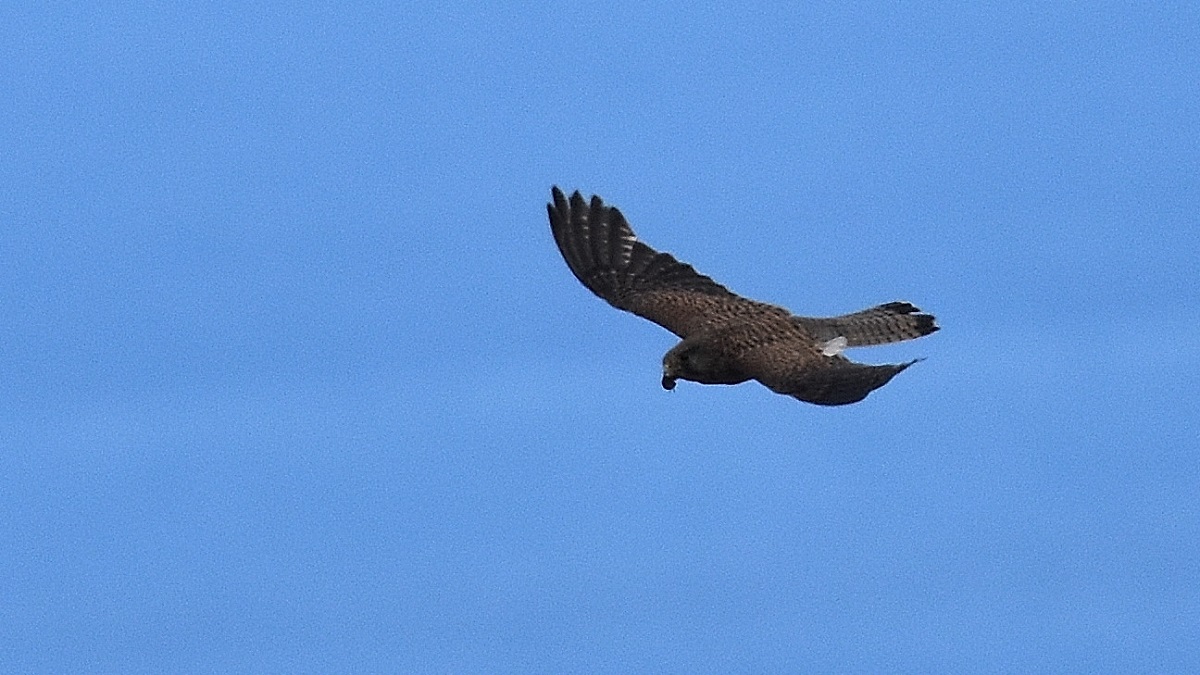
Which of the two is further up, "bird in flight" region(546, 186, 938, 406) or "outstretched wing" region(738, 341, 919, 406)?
"bird in flight" region(546, 186, 938, 406)

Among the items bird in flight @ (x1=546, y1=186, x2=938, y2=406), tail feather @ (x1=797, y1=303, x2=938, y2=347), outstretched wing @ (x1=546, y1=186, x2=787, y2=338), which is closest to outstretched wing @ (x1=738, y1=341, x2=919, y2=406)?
bird in flight @ (x1=546, y1=186, x2=938, y2=406)

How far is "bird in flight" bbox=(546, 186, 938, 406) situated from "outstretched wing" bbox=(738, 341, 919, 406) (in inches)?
0.5

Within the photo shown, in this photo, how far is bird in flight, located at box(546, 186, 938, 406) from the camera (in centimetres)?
2506

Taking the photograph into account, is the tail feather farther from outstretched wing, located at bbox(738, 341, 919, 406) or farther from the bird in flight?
outstretched wing, located at bbox(738, 341, 919, 406)

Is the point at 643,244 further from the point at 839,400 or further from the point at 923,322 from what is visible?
the point at 839,400

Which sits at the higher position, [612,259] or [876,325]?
[612,259]

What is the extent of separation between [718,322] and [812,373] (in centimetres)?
259

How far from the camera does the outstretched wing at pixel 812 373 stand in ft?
77.5

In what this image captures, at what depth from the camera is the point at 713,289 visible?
28.7 metres

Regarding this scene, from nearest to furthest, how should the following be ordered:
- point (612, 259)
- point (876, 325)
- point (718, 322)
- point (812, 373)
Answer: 1. point (812, 373)
2. point (876, 325)
3. point (718, 322)
4. point (612, 259)

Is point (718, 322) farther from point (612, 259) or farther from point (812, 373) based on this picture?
point (812, 373)

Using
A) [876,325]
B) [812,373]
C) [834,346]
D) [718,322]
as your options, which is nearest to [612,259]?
[718,322]

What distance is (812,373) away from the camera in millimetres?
25188

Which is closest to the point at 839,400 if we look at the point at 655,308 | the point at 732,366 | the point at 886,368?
the point at 886,368
